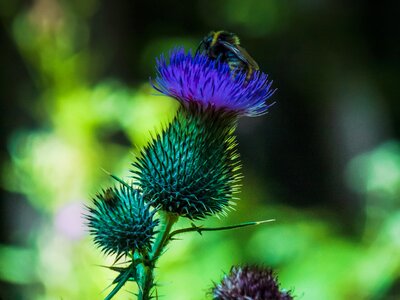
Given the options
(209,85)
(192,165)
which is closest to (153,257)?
(192,165)

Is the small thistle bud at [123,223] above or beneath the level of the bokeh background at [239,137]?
beneath

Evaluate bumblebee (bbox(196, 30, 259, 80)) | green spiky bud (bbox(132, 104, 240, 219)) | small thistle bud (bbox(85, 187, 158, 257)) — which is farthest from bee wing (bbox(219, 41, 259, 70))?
small thistle bud (bbox(85, 187, 158, 257))

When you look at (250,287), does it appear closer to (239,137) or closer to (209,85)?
(209,85)

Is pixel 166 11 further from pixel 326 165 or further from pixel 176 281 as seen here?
pixel 176 281

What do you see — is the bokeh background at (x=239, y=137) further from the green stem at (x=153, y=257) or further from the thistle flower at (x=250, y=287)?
the thistle flower at (x=250, y=287)

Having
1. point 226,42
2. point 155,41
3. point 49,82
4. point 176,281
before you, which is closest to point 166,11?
point 155,41

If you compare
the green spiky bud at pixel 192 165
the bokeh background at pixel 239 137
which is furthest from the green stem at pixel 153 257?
the bokeh background at pixel 239 137

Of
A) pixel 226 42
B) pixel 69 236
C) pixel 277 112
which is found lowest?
pixel 226 42
